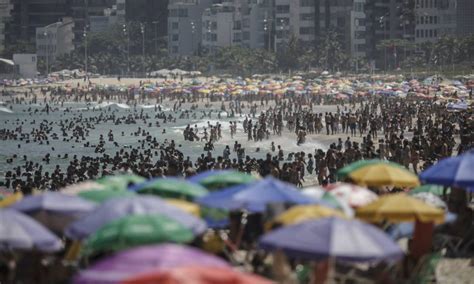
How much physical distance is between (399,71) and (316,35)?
2008cm

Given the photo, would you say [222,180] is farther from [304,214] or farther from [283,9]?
[283,9]

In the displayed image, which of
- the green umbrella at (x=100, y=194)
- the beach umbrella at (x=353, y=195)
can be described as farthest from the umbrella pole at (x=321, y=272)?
the beach umbrella at (x=353, y=195)

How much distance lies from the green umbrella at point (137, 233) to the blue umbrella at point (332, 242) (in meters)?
→ 0.96

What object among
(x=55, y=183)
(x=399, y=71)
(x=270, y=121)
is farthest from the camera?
(x=399, y=71)

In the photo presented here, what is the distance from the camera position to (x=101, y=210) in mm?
12352

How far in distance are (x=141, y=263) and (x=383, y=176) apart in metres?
8.75

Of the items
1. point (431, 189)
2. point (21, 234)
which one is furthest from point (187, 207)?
point (431, 189)

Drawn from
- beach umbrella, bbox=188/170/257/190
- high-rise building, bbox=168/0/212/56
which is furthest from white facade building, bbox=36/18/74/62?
beach umbrella, bbox=188/170/257/190

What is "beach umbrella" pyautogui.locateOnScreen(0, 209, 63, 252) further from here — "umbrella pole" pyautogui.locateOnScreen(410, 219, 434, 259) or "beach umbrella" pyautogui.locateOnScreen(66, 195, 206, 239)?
"umbrella pole" pyautogui.locateOnScreen(410, 219, 434, 259)

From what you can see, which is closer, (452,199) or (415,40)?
(452,199)

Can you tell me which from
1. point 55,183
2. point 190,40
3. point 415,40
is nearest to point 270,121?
point 55,183

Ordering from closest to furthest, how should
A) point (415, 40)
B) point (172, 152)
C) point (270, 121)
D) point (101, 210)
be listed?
point (101, 210)
point (172, 152)
point (270, 121)
point (415, 40)

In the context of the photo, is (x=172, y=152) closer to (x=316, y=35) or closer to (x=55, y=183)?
(x=55, y=183)

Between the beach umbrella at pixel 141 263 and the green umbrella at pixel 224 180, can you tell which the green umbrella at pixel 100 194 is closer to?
the green umbrella at pixel 224 180
